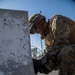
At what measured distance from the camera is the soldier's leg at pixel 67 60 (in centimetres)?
283

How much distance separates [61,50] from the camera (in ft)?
9.40

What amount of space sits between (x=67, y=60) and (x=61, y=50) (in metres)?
0.15

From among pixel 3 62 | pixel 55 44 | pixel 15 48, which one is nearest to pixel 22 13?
pixel 15 48

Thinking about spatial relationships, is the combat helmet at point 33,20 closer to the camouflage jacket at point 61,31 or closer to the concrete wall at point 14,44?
the camouflage jacket at point 61,31

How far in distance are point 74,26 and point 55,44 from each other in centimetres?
58

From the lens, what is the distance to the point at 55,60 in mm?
2891

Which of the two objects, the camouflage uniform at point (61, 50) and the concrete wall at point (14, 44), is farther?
the camouflage uniform at point (61, 50)

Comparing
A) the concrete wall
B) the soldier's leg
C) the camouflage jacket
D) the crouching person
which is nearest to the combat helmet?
the crouching person

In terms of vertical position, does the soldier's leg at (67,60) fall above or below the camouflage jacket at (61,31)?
below

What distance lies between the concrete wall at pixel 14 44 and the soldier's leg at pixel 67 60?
0.79 meters

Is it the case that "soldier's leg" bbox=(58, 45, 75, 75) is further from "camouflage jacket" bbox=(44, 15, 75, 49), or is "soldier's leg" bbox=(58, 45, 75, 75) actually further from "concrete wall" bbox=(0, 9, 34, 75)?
"concrete wall" bbox=(0, 9, 34, 75)

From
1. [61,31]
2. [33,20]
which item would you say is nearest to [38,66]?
[61,31]

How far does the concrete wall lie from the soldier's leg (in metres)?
0.79

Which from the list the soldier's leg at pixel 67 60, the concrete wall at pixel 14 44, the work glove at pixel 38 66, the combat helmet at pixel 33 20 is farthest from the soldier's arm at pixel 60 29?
the concrete wall at pixel 14 44
